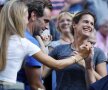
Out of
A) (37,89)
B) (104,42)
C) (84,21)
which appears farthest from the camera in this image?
(104,42)

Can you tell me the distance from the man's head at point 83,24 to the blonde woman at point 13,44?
0.71 metres

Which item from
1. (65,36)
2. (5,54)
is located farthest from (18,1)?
(65,36)

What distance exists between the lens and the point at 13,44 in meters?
3.48

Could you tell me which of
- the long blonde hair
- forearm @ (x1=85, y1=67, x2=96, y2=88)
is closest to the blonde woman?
the long blonde hair

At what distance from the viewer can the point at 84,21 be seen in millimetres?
4223

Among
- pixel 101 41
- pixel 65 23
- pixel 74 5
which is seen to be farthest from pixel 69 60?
pixel 74 5

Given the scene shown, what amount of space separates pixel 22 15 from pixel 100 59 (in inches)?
36.1

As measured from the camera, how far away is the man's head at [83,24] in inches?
164

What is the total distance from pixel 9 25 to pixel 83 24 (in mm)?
969

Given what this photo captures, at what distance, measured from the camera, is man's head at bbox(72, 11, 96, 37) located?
417 cm

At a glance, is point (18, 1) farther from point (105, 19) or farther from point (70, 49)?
point (105, 19)

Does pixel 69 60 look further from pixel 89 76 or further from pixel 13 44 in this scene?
pixel 13 44

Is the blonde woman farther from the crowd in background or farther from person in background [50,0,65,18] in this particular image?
person in background [50,0,65,18]

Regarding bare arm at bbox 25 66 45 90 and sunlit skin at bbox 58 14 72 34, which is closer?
bare arm at bbox 25 66 45 90
